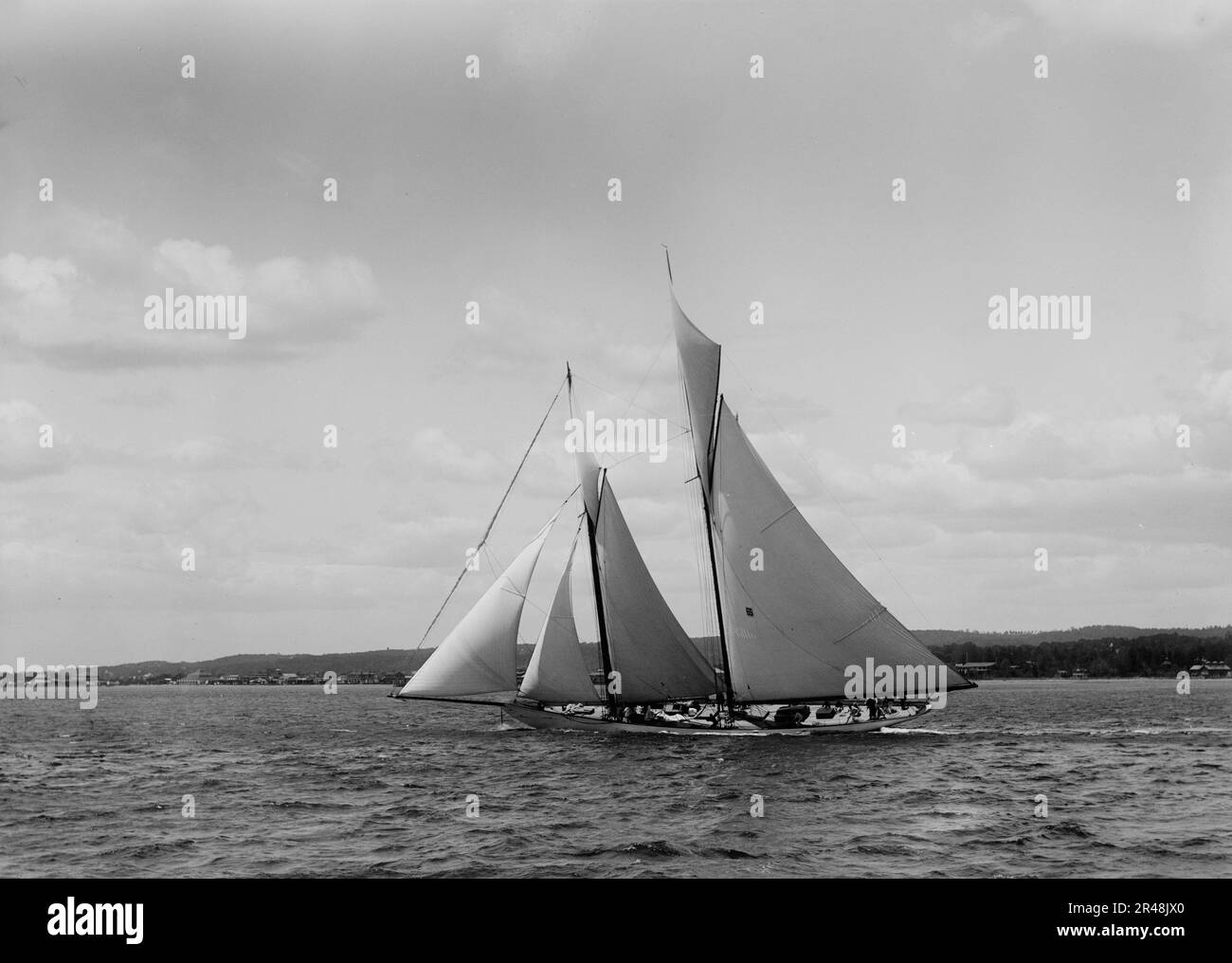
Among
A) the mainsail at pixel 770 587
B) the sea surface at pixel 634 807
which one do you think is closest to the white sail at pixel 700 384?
the mainsail at pixel 770 587

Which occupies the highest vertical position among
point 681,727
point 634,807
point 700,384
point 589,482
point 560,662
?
point 700,384

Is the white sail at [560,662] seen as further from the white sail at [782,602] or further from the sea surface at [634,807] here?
the white sail at [782,602]

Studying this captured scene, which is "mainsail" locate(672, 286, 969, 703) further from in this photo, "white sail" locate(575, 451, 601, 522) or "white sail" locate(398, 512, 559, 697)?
"white sail" locate(398, 512, 559, 697)

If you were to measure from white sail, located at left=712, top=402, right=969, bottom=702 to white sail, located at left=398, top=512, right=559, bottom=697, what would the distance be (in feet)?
38.6

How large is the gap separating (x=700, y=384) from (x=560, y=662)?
55.7 ft

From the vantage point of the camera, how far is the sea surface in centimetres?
3028

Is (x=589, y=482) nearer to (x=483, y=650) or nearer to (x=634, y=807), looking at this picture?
(x=483, y=650)

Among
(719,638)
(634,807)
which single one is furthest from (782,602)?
(634,807)

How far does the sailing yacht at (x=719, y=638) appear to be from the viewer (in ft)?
188

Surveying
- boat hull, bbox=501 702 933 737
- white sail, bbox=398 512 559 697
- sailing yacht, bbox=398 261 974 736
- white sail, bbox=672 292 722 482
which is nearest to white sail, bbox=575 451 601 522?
sailing yacht, bbox=398 261 974 736

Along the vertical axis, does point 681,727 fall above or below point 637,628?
below

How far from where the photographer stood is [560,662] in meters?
65.2

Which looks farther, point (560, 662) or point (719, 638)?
point (560, 662)
